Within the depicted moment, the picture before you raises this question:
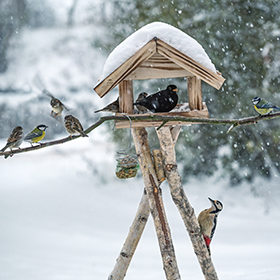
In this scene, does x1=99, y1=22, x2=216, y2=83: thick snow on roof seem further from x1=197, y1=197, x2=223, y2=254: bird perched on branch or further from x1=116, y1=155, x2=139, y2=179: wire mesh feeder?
x1=197, y1=197, x2=223, y2=254: bird perched on branch

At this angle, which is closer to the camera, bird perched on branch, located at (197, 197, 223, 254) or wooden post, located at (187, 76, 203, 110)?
wooden post, located at (187, 76, 203, 110)

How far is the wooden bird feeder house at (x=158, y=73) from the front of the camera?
2.14m

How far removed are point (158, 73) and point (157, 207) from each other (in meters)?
0.96

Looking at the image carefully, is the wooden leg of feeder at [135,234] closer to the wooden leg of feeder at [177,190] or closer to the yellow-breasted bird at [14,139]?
the wooden leg of feeder at [177,190]

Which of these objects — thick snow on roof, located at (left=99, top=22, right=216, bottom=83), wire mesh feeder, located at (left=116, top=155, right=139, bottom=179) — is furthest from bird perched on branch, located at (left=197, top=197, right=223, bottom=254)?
thick snow on roof, located at (left=99, top=22, right=216, bottom=83)

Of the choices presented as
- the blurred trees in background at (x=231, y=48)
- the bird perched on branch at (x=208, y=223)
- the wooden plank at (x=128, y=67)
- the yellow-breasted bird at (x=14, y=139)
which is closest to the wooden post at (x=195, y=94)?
the wooden plank at (x=128, y=67)

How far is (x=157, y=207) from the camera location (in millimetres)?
2646

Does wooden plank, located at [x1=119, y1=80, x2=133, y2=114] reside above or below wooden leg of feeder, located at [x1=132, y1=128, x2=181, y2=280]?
above

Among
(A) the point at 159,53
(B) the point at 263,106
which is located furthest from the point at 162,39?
(B) the point at 263,106

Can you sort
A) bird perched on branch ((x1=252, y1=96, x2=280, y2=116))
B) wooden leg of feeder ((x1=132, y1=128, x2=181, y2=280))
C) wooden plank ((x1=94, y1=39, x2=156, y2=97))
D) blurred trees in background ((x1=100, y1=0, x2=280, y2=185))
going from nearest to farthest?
wooden plank ((x1=94, y1=39, x2=156, y2=97)), bird perched on branch ((x1=252, y1=96, x2=280, y2=116)), wooden leg of feeder ((x1=132, y1=128, x2=181, y2=280)), blurred trees in background ((x1=100, y1=0, x2=280, y2=185))

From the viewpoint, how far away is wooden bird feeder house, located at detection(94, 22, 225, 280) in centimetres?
215

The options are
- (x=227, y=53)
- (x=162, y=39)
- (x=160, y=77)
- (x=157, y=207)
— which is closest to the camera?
(x=162, y=39)

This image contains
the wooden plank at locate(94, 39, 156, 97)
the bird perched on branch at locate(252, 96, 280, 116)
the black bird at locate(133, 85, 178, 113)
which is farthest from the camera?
the bird perched on branch at locate(252, 96, 280, 116)

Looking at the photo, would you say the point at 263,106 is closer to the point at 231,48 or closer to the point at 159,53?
the point at 159,53
